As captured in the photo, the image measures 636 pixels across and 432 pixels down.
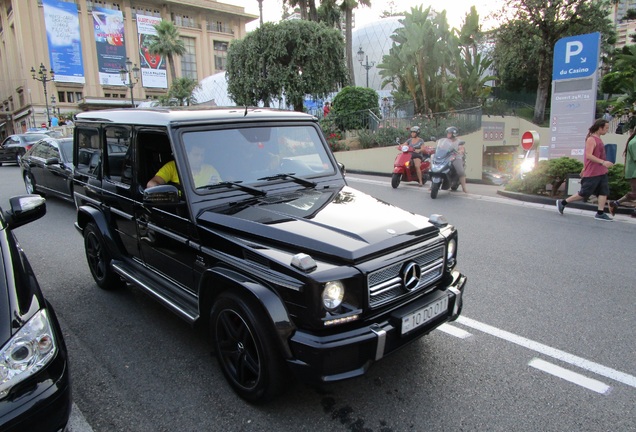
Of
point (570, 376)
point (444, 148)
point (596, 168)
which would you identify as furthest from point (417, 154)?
point (570, 376)

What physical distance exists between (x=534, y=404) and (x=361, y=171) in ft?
48.5

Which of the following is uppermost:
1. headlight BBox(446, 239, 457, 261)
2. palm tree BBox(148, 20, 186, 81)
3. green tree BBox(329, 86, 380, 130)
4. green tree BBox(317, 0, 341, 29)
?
palm tree BBox(148, 20, 186, 81)

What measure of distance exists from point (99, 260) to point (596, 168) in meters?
8.26

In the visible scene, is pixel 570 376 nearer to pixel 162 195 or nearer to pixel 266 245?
pixel 266 245

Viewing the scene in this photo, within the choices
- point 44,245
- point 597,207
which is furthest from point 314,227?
point 597,207

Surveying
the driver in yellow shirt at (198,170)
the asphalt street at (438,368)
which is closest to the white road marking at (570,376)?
the asphalt street at (438,368)

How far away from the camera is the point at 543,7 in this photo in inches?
1170

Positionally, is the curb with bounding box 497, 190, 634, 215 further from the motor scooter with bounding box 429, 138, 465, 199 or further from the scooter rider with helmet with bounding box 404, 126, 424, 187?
the scooter rider with helmet with bounding box 404, 126, 424, 187

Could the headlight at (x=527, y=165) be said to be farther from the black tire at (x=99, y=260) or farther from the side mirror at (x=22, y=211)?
the side mirror at (x=22, y=211)

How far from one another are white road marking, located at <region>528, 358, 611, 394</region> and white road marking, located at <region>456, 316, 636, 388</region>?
0.13m

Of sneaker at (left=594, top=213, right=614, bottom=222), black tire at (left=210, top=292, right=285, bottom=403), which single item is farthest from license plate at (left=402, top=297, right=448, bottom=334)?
sneaker at (left=594, top=213, right=614, bottom=222)

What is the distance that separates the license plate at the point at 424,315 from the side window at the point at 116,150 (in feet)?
9.80

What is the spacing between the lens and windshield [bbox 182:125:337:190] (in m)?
3.48

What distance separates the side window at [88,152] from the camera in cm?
479
